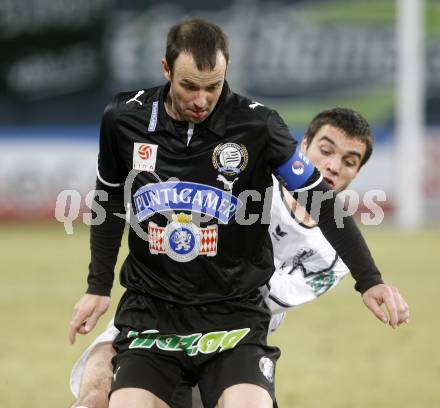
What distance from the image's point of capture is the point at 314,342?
9.26m

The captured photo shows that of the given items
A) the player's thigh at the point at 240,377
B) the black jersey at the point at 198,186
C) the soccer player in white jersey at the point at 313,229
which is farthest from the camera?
the soccer player in white jersey at the point at 313,229

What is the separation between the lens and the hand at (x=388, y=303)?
4176 millimetres

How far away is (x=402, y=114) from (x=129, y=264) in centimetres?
1406

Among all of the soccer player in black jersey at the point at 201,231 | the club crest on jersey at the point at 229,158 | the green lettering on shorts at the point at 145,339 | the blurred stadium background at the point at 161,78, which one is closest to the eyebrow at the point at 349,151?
the soccer player in black jersey at the point at 201,231

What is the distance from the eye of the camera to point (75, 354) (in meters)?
8.67

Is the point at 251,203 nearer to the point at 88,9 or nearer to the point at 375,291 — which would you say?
the point at 375,291

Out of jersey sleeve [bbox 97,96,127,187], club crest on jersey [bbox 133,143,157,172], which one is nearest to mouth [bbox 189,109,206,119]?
club crest on jersey [bbox 133,143,157,172]

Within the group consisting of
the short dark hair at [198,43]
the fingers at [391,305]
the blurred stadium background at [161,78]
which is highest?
the short dark hair at [198,43]

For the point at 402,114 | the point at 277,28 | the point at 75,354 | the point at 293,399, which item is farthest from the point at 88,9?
the point at 293,399

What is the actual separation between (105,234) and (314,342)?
4.72m

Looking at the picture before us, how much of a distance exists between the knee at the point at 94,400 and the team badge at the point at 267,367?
2.33ft

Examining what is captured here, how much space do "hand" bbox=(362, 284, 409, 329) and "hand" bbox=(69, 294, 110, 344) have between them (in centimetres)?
121

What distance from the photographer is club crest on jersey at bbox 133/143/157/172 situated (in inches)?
178

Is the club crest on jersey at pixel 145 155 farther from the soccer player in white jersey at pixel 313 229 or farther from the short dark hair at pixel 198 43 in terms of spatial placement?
the soccer player in white jersey at pixel 313 229
